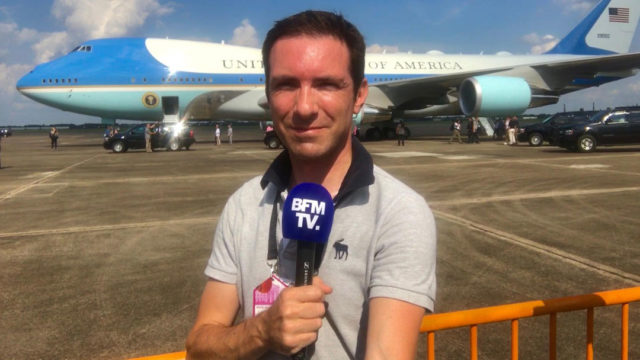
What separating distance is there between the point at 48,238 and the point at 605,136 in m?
17.6

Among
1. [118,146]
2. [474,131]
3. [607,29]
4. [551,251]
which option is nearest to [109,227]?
[551,251]

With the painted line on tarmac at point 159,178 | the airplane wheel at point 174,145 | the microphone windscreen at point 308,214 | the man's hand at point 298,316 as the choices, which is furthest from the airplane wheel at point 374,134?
the man's hand at point 298,316

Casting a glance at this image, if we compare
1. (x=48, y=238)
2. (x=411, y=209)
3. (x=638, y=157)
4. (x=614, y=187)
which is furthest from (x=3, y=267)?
(x=638, y=157)

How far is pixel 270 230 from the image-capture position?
1361mm

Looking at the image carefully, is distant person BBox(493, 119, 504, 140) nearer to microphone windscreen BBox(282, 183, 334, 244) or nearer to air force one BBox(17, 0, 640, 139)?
air force one BBox(17, 0, 640, 139)

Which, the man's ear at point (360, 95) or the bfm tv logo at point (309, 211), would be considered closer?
the bfm tv logo at point (309, 211)

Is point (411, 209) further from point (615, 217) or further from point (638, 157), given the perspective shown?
point (638, 157)

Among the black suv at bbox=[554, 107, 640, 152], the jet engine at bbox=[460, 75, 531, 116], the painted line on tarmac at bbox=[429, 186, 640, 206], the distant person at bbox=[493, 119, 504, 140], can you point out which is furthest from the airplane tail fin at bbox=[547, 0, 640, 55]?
the painted line on tarmac at bbox=[429, 186, 640, 206]

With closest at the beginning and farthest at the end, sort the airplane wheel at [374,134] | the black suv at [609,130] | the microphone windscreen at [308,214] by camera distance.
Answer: the microphone windscreen at [308,214], the black suv at [609,130], the airplane wheel at [374,134]

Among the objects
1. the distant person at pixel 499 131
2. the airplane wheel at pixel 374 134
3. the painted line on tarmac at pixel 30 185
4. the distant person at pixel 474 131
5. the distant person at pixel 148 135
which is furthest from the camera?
the distant person at pixel 499 131

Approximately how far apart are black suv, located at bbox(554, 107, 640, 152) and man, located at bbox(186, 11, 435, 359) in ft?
60.2

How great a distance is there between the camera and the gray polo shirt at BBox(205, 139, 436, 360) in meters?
1.27

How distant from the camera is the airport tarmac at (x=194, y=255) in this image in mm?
3574

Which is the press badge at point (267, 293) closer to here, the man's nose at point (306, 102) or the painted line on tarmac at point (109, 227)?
the man's nose at point (306, 102)
